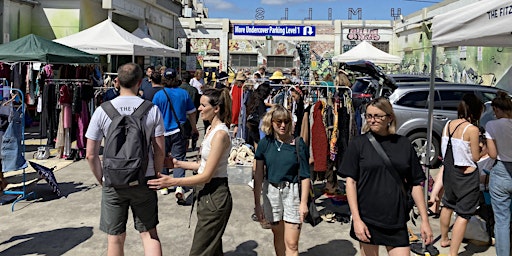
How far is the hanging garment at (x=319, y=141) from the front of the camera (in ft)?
20.5

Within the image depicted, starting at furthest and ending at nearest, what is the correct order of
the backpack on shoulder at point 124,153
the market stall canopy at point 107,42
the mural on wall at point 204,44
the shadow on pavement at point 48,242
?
the mural on wall at point 204,44 → the market stall canopy at point 107,42 → the shadow on pavement at point 48,242 → the backpack on shoulder at point 124,153

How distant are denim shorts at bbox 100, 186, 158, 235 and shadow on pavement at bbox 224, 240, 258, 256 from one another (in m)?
1.47

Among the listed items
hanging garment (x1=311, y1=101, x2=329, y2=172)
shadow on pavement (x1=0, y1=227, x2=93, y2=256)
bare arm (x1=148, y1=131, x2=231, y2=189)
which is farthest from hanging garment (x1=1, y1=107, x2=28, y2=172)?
hanging garment (x1=311, y1=101, x2=329, y2=172)

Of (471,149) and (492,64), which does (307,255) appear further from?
(492,64)

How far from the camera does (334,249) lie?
4.98 metres

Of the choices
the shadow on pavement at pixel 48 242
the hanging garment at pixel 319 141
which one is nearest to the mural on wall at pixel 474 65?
the hanging garment at pixel 319 141

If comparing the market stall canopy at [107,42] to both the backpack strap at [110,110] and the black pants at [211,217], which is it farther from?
the black pants at [211,217]

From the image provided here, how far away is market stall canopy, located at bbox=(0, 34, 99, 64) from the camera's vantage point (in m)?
9.40

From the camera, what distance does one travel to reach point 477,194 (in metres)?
4.55

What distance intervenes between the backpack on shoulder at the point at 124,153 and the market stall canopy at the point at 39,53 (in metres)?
7.02

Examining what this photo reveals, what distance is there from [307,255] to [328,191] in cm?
215

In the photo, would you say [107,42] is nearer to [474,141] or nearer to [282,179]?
[282,179]

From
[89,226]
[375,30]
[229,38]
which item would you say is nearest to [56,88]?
[89,226]

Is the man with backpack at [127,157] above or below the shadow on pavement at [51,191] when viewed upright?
above
